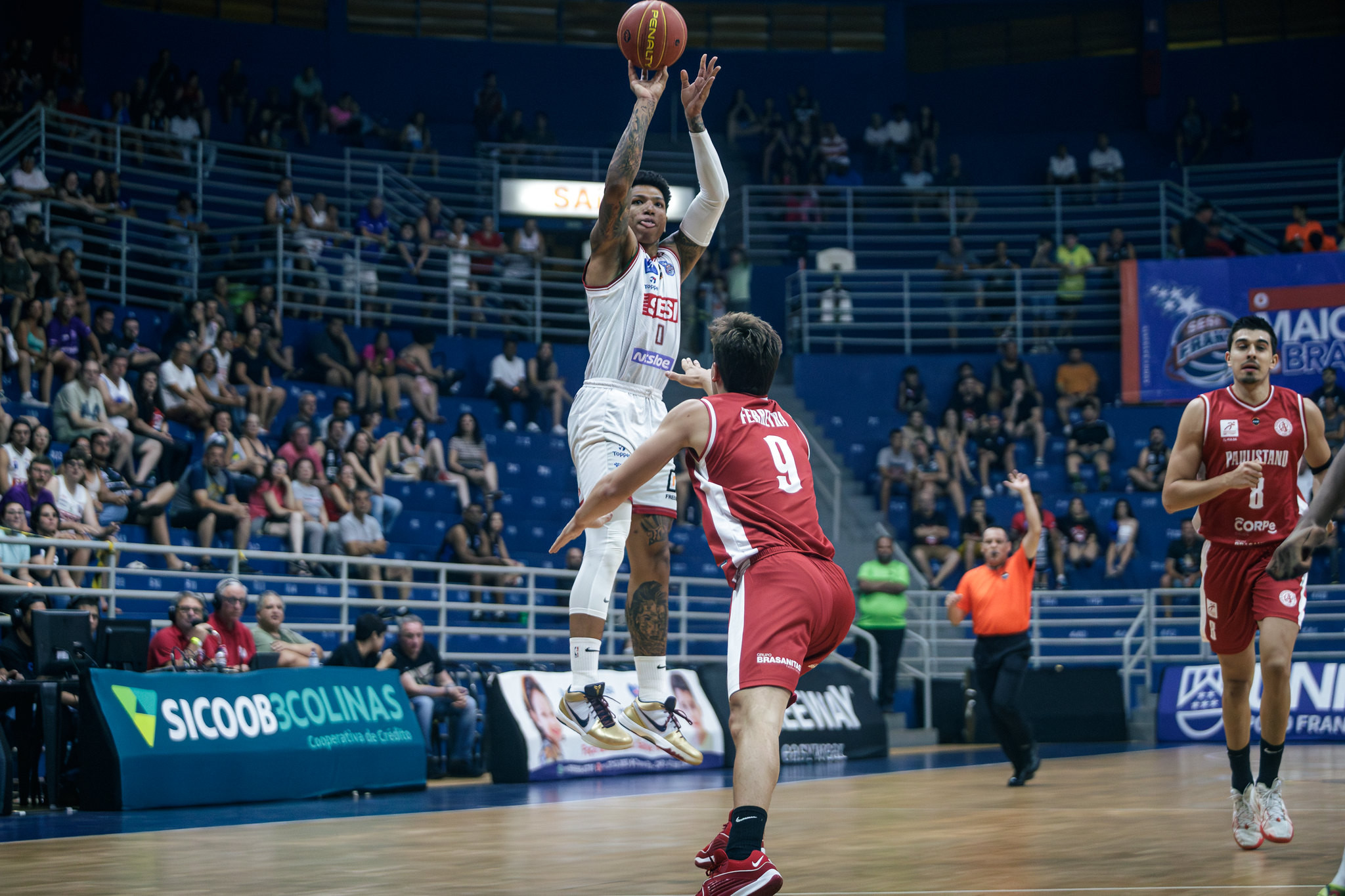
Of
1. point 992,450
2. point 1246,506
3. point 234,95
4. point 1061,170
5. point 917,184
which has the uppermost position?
point 234,95

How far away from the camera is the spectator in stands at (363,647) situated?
12.4 m

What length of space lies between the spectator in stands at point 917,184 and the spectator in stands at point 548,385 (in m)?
8.31

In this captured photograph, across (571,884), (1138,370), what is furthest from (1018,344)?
(571,884)

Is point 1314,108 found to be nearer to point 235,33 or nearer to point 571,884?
point 235,33

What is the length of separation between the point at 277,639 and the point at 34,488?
7.96 ft

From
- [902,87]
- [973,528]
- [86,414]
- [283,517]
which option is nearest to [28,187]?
[86,414]

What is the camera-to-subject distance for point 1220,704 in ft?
55.0

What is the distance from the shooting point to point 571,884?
5785 millimetres

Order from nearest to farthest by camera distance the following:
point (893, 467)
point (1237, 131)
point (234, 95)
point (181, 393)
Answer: point (181, 393), point (893, 467), point (234, 95), point (1237, 131)

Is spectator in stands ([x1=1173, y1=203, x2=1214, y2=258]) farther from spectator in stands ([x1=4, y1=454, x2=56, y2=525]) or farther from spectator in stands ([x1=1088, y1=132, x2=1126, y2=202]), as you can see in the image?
spectator in stands ([x1=4, y1=454, x2=56, y2=525])

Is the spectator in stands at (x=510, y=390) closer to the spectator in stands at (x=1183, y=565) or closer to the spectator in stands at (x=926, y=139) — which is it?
the spectator in stands at (x=1183, y=565)

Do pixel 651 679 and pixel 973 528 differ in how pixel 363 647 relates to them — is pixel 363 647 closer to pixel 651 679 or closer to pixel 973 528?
pixel 651 679

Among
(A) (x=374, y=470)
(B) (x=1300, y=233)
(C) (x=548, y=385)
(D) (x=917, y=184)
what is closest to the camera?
(A) (x=374, y=470)

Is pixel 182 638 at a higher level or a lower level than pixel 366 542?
lower
